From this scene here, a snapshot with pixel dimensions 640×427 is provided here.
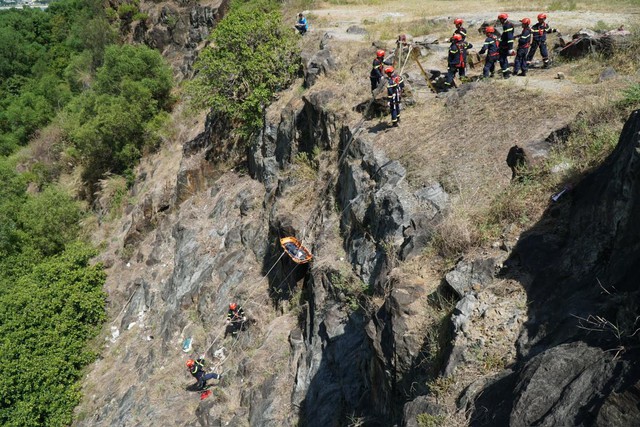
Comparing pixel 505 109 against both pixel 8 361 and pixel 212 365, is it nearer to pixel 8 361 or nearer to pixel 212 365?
pixel 212 365

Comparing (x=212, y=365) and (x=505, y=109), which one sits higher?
(x=505, y=109)

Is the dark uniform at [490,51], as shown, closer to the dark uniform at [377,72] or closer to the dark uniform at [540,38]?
the dark uniform at [540,38]

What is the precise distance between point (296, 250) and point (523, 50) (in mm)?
7736

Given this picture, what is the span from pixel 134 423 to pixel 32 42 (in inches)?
2222

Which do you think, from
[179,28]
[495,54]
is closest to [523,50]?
[495,54]

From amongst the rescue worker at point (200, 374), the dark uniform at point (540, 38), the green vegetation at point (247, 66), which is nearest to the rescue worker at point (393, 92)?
the dark uniform at point (540, 38)

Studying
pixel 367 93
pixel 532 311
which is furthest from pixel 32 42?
pixel 532 311

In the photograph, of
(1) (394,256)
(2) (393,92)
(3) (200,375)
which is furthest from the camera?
(3) (200,375)

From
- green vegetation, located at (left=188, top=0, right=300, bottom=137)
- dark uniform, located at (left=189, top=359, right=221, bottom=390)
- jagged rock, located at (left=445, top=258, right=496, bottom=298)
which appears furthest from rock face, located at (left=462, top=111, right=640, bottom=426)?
green vegetation, located at (left=188, top=0, right=300, bottom=137)

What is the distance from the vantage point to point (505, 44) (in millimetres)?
12328

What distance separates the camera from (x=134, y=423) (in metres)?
13.0

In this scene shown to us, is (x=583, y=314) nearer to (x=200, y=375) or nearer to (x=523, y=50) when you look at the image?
(x=523, y=50)

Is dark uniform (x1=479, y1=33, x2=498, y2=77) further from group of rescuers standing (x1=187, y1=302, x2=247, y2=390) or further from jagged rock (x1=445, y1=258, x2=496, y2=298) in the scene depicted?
group of rescuers standing (x1=187, y1=302, x2=247, y2=390)

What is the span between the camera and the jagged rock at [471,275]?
6.50 metres
